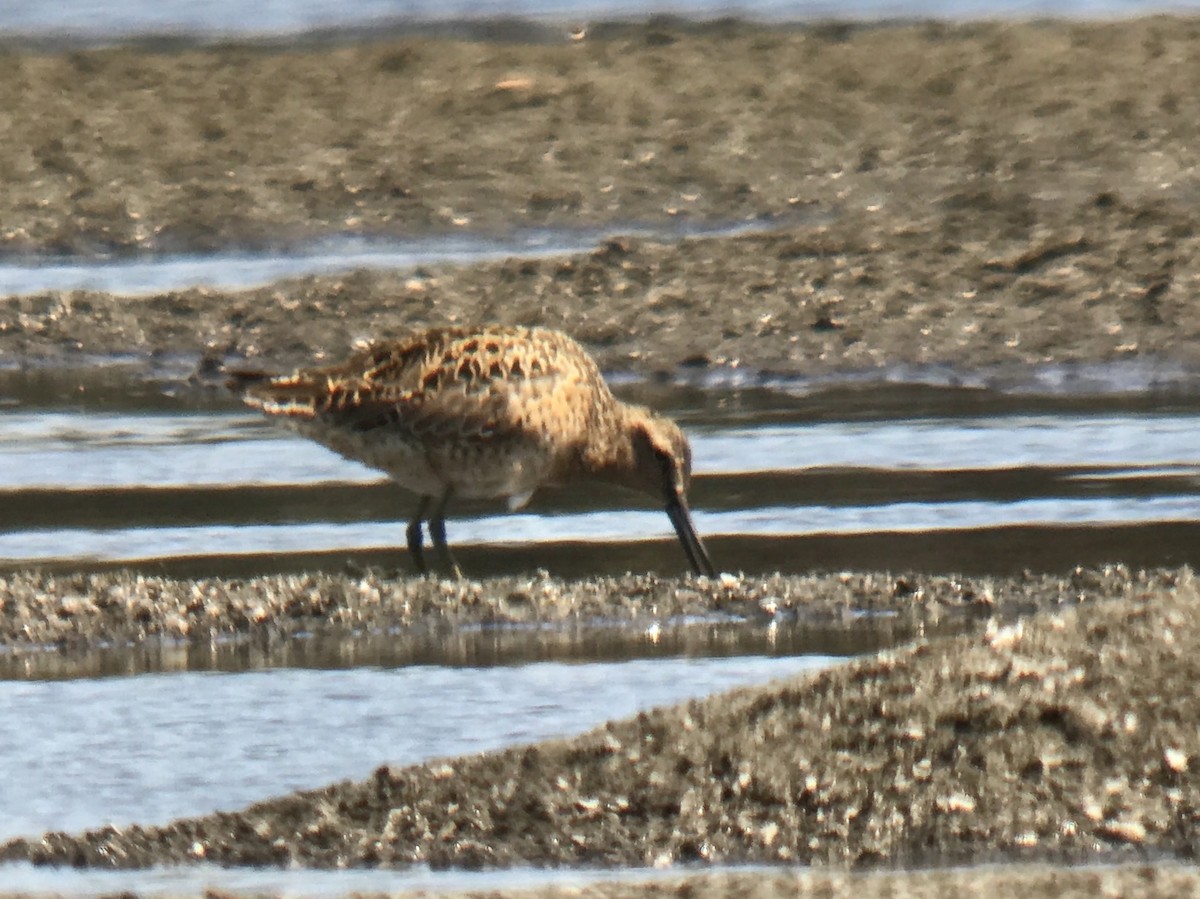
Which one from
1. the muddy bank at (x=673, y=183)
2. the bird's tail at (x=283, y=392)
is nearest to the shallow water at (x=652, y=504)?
the bird's tail at (x=283, y=392)

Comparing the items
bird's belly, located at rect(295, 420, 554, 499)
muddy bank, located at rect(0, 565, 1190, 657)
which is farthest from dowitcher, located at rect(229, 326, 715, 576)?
muddy bank, located at rect(0, 565, 1190, 657)

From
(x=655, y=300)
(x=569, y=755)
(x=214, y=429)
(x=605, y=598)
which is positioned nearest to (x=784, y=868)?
(x=569, y=755)

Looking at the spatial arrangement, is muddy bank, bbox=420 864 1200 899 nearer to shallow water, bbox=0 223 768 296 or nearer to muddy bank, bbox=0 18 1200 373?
muddy bank, bbox=0 18 1200 373

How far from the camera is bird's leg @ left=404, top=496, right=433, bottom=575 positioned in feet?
32.3

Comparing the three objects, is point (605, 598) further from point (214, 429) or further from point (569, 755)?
point (214, 429)

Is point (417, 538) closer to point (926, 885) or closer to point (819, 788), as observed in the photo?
point (819, 788)

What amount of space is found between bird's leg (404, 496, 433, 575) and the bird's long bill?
85 cm

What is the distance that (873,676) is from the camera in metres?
6.90

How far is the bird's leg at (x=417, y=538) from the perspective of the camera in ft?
32.3

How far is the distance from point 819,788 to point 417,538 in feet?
12.6

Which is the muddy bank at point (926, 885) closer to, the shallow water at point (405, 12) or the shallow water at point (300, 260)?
the shallow water at point (300, 260)

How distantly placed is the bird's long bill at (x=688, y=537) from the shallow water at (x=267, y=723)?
144cm

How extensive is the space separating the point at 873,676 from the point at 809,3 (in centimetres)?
1671

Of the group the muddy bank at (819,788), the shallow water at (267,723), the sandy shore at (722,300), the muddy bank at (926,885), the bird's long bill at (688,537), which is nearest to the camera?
the muddy bank at (926,885)
